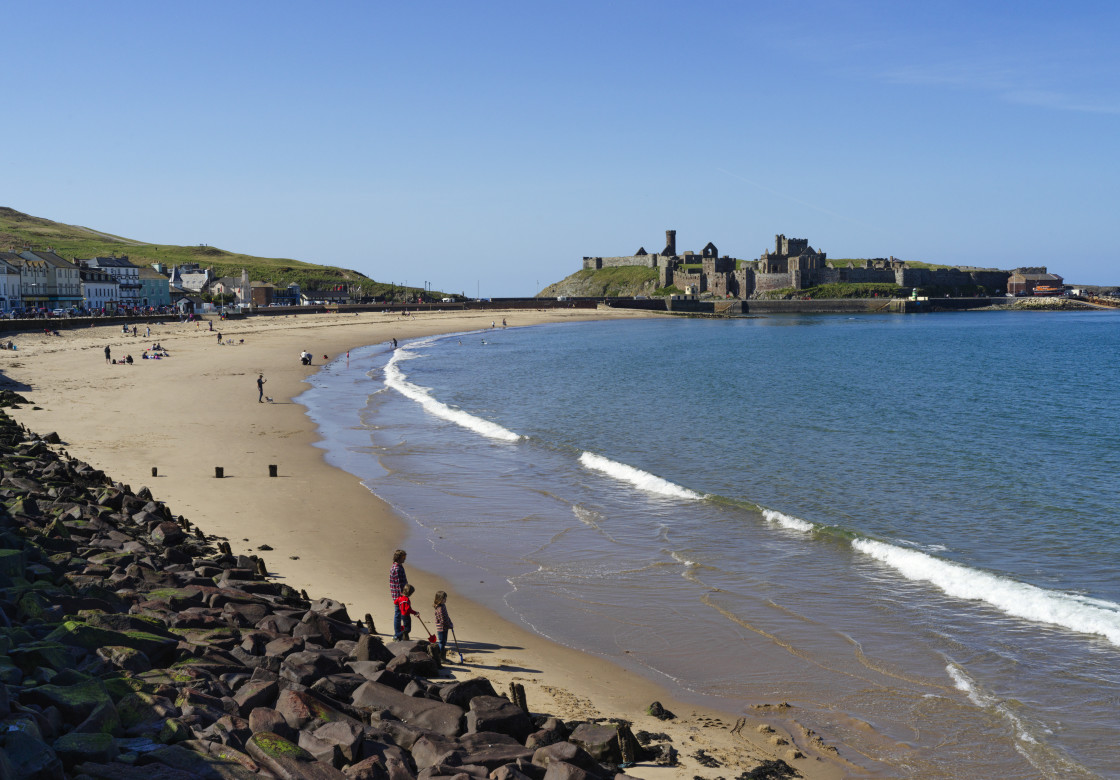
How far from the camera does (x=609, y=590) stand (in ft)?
46.2

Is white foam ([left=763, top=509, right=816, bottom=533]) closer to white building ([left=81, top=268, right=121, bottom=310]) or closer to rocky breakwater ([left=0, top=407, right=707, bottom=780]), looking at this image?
rocky breakwater ([left=0, top=407, right=707, bottom=780])

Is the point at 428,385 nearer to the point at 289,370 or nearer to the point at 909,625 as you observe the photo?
the point at 289,370

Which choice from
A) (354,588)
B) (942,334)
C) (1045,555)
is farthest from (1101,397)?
(942,334)

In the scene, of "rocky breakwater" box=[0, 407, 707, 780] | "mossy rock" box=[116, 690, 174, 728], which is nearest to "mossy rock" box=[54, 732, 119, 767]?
"rocky breakwater" box=[0, 407, 707, 780]

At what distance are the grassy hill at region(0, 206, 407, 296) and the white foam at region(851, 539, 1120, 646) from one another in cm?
16513

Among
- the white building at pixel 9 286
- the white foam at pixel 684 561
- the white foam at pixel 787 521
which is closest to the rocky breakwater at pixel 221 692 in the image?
the white foam at pixel 684 561

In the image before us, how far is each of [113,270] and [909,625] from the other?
4618 inches

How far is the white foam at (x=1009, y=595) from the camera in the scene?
41.1 ft

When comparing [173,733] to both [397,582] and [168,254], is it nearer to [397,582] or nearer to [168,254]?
[397,582]

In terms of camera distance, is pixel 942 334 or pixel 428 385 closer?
pixel 428 385

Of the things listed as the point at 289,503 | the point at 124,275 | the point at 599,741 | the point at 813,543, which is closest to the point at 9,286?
the point at 124,275

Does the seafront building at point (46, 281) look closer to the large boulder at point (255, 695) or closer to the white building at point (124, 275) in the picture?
the white building at point (124, 275)

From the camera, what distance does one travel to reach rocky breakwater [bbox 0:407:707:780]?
6.25m

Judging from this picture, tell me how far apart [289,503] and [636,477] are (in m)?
8.70
